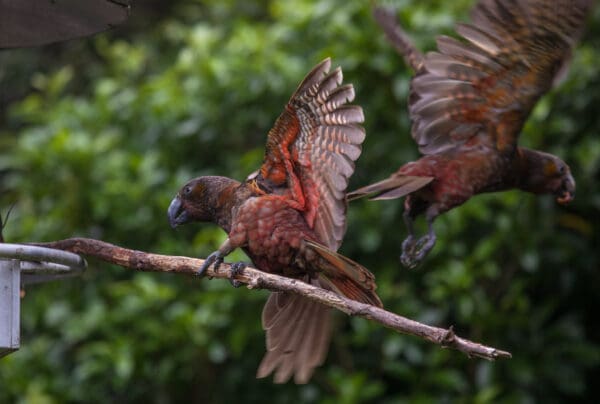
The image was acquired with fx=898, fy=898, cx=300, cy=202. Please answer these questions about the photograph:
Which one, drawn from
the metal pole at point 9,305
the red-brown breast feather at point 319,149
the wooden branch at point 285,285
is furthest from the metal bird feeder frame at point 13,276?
the red-brown breast feather at point 319,149

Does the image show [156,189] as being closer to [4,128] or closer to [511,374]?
[511,374]

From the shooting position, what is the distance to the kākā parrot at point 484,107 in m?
3.60

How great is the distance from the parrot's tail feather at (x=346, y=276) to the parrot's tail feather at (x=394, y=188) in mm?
495

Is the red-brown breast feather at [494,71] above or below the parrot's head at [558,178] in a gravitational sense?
above

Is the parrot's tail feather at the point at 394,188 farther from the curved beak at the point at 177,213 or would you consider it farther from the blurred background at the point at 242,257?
the blurred background at the point at 242,257

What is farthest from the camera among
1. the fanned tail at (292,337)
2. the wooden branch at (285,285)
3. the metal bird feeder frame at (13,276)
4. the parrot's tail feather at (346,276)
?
the fanned tail at (292,337)

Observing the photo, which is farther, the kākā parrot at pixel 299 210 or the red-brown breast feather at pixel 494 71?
the red-brown breast feather at pixel 494 71

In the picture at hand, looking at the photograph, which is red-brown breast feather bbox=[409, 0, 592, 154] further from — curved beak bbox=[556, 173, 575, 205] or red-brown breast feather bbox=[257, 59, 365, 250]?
red-brown breast feather bbox=[257, 59, 365, 250]

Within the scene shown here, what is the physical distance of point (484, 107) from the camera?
3785 mm

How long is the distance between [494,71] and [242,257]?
1.62 m

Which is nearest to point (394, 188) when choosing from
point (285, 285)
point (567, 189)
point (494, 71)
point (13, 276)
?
point (494, 71)

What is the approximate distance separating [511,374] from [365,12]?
2108 mm

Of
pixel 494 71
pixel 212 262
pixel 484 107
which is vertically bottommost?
pixel 212 262

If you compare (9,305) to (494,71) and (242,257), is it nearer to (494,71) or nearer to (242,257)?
(242,257)
